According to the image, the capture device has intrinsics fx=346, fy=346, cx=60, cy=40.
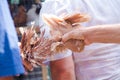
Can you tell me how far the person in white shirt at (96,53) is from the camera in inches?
51.7

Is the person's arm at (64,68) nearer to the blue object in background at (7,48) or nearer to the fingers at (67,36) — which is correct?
the fingers at (67,36)

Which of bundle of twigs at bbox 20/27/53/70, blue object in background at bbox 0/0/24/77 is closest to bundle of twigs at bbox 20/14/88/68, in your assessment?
bundle of twigs at bbox 20/27/53/70

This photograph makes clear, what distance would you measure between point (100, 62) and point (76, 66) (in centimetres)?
10

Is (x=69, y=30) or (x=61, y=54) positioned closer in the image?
(x=69, y=30)

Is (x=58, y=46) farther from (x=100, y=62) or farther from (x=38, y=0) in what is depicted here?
(x=38, y=0)

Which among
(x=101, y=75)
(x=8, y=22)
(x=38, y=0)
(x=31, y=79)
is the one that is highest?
(x=8, y=22)

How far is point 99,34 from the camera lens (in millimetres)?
1080

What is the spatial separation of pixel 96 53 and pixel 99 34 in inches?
10.0

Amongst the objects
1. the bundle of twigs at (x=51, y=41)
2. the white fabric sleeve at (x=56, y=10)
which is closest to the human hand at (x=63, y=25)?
the bundle of twigs at (x=51, y=41)

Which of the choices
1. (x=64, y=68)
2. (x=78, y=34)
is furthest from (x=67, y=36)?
(x=64, y=68)

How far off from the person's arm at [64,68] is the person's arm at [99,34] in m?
0.21

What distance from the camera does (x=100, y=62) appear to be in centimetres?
132

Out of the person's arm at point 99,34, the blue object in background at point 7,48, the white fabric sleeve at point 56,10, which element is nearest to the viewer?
the blue object in background at point 7,48

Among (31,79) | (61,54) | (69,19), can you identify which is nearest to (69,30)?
(69,19)
